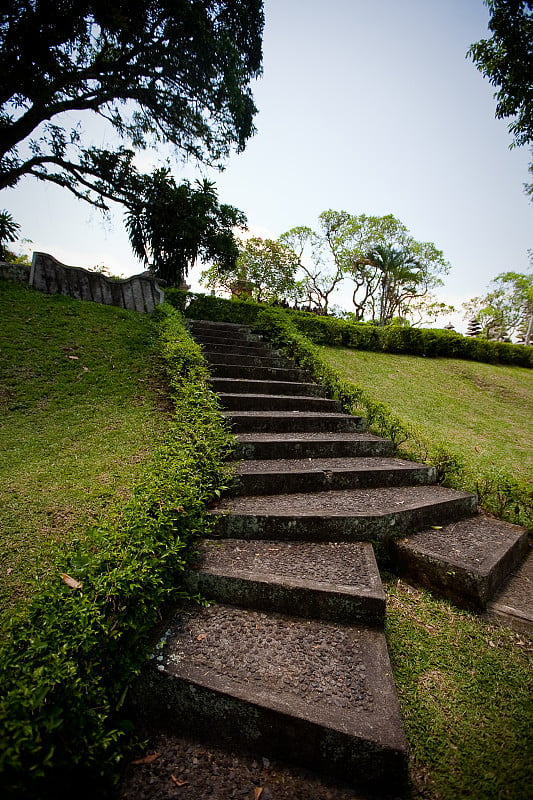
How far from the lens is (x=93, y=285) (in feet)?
28.2

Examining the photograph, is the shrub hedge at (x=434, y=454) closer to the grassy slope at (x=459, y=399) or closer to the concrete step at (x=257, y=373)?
the concrete step at (x=257, y=373)

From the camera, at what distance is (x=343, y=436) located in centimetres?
450

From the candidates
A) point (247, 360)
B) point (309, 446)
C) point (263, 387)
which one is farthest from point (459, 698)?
point (247, 360)

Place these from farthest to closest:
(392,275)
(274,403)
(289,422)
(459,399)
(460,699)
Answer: (392,275) → (459,399) → (274,403) → (289,422) → (460,699)

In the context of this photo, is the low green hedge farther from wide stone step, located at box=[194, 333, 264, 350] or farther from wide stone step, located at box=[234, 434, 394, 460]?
wide stone step, located at box=[194, 333, 264, 350]

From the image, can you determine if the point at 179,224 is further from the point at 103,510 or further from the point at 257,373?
the point at 103,510

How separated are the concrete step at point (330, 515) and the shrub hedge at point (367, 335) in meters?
7.74

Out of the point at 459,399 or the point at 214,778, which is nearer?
the point at 214,778

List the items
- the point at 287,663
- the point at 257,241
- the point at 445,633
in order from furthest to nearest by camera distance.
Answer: the point at 257,241, the point at 445,633, the point at 287,663

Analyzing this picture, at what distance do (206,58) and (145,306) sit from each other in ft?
20.3

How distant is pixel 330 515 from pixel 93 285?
8.43 meters

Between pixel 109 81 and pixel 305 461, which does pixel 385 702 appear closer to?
pixel 305 461

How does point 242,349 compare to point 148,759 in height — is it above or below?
above

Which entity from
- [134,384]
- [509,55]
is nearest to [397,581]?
[134,384]
